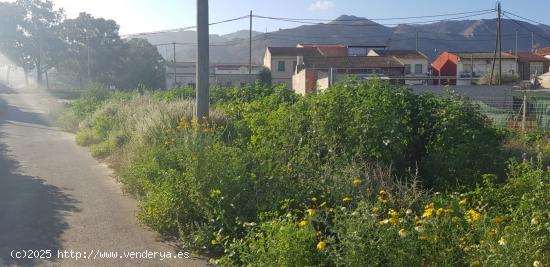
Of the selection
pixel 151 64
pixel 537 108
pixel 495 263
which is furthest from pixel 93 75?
pixel 495 263

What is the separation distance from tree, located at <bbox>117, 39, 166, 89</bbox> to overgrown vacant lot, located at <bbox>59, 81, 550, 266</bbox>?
5712cm

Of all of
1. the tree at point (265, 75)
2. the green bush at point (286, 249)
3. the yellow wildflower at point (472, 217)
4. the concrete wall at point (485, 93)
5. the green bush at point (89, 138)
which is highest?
the tree at point (265, 75)

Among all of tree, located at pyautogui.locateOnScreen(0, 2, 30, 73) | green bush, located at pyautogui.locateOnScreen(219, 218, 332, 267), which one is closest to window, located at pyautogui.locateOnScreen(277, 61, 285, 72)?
tree, located at pyautogui.locateOnScreen(0, 2, 30, 73)

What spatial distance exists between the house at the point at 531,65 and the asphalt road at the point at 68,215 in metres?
55.9

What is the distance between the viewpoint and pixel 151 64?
67625mm

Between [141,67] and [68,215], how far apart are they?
61.4 meters

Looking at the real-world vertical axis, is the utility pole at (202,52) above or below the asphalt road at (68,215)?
above

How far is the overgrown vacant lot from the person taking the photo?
438 centimetres

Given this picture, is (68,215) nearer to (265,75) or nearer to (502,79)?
(502,79)

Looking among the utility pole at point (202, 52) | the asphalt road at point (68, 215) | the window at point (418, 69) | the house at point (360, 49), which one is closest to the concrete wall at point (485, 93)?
the utility pole at point (202, 52)

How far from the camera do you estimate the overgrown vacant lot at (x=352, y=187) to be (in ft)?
14.4

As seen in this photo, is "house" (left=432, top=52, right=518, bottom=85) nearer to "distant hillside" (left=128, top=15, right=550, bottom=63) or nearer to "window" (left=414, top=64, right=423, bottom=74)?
"window" (left=414, top=64, right=423, bottom=74)

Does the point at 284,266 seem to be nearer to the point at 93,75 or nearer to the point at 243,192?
the point at 243,192

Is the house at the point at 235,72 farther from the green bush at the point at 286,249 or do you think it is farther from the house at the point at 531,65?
the green bush at the point at 286,249
